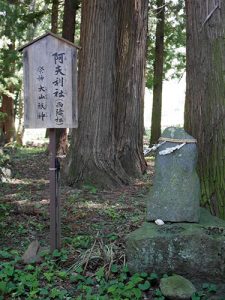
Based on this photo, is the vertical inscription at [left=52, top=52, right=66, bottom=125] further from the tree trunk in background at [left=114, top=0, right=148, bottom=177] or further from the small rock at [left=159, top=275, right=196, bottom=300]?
the tree trunk in background at [left=114, top=0, right=148, bottom=177]

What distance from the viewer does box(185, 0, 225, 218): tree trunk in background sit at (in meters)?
5.09

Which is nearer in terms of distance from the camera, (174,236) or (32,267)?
(174,236)

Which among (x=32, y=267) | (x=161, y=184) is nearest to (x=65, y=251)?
(x=32, y=267)

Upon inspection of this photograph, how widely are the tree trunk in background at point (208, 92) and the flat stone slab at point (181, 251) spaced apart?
0.68 meters

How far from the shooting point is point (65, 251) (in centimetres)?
529

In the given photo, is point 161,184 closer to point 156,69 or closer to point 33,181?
point 33,181

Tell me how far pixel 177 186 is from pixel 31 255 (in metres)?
1.92

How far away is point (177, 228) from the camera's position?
4.71 metres

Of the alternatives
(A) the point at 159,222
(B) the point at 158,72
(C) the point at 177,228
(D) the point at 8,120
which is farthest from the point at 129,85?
(D) the point at 8,120

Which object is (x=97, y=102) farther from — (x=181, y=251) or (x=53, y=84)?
(x=181, y=251)

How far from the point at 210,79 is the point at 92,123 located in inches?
177

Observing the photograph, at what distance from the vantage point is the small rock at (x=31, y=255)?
5113mm

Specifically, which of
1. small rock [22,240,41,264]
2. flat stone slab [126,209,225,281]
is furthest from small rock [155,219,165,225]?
small rock [22,240,41,264]

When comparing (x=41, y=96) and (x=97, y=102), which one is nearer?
(x=41, y=96)
